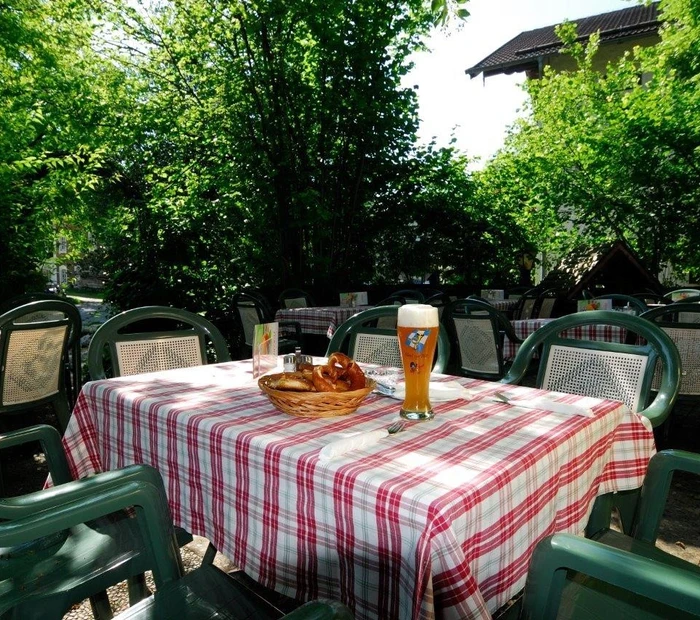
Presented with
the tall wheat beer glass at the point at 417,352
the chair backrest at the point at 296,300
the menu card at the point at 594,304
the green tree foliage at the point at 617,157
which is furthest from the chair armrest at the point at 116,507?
the green tree foliage at the point at 617,157

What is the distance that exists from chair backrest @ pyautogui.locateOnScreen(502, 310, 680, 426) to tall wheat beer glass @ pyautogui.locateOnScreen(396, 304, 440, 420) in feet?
2.40

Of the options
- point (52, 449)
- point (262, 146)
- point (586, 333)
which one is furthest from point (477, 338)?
point (262, 146)

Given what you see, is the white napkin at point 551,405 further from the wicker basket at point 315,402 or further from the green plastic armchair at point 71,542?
the green plastic armchair at point 71,542

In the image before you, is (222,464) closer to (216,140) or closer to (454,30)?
(216,140)

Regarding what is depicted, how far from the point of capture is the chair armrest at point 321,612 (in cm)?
71

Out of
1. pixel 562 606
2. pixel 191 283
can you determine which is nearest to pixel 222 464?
pixel 562 606

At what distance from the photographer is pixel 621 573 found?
73 centimetres

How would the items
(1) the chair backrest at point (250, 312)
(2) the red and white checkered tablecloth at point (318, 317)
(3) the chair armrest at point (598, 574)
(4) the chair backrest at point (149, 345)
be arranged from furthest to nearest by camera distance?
(2) the red and white checkered tablecloth at point (318, 317) < (1) the chair backrest at point (250, 312) < (4) the chair backrest at point (149, 345) < (3) the chair armrest at point (598, 574)

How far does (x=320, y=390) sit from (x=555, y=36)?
633 inches

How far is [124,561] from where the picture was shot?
122 centimetres

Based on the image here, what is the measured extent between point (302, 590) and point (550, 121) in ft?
32.4

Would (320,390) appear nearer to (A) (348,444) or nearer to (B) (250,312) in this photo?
(A) (348,444)

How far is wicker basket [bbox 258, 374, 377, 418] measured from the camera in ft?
3.89

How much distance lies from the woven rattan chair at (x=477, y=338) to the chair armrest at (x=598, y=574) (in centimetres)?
263
